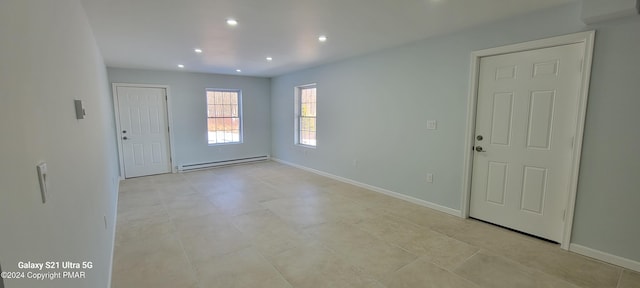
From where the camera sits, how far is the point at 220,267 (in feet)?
8.12

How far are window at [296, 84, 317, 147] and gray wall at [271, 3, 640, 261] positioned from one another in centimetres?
21

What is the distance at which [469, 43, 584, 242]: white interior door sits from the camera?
2.76 meters

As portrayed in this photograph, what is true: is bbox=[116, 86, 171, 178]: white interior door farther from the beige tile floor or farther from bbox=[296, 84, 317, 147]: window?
bbox=[296, 84, 317, 147]: window

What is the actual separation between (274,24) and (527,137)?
3.01 m

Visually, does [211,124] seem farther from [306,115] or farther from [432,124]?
[432,124]

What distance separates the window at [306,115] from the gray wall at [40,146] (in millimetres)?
4827

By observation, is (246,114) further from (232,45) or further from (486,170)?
(486,170)

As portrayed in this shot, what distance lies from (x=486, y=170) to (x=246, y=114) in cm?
564

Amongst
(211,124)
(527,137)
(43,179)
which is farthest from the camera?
(211,124)

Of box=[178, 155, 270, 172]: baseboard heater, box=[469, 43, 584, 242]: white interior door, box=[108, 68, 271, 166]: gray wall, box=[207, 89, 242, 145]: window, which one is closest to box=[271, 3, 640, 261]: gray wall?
box=[469, 43, 584, 242]: white interior door

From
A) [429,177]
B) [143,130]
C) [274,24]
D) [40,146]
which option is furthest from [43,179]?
[143,130]

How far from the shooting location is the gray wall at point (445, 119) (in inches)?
95.3

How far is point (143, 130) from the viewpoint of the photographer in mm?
5957

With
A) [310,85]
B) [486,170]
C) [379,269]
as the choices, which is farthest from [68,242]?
[310,85]
